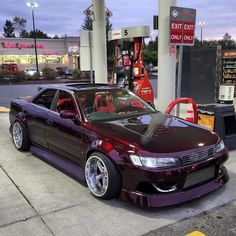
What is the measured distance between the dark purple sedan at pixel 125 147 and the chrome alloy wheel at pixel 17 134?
1.88 ft

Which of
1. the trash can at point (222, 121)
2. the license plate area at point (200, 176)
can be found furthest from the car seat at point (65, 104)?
the trash can at point (222, 121)

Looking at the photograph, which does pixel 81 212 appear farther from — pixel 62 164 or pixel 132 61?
pixel 132 61

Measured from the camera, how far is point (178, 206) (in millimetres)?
4000

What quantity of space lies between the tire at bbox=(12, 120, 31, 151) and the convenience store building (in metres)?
49.1

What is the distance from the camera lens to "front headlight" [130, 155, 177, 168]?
3.69 metres

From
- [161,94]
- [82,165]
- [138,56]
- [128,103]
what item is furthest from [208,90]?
[82,165]

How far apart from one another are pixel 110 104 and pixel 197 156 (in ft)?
5.79

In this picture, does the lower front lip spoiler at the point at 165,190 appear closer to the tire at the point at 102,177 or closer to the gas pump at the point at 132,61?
the tire at the point at 102,177

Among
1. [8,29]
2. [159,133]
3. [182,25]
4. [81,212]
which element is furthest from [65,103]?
[8,29]

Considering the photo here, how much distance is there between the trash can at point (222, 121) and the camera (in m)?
6.27

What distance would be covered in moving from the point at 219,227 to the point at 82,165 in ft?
6.32

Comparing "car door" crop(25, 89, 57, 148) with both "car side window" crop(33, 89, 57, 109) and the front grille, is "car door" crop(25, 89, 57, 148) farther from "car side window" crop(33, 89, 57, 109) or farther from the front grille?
the front grille

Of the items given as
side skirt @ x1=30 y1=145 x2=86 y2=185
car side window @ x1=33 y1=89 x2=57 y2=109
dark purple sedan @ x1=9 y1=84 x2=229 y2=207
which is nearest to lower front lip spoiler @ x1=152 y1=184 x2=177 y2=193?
dark purple sedan @ x1=9 y1=84 x2=229 y2=207

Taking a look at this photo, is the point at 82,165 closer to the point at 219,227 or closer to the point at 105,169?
the point at 105,169
